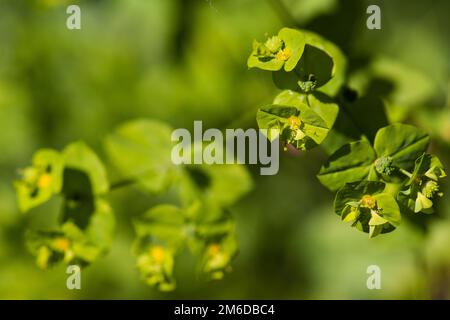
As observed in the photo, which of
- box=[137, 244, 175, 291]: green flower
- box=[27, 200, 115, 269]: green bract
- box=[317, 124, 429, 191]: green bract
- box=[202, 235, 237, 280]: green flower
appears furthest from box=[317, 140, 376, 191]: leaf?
box=[27, 200, 115, 269]: green bract

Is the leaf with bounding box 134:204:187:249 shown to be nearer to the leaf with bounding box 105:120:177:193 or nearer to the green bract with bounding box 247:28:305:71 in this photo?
the leaf with bounding box 105:120:177:193

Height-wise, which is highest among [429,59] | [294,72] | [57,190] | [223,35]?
[223,35]

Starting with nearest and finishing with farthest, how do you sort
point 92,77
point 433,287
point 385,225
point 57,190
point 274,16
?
1. point 385,225
2. point 57,190
3. point 274,16
4. point 433,287
5. point 92,77

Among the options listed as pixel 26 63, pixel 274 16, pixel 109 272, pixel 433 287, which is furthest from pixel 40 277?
pixel 433 287

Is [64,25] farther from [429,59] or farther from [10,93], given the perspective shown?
[429,59]

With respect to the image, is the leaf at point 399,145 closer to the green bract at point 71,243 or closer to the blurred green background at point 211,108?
the blurred green background at point 211,108

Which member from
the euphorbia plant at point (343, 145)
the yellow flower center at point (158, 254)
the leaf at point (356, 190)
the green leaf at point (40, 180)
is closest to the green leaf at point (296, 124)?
the euphorbia plant at point (343, 145)

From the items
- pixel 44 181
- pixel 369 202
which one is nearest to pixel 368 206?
pixel 369 202
